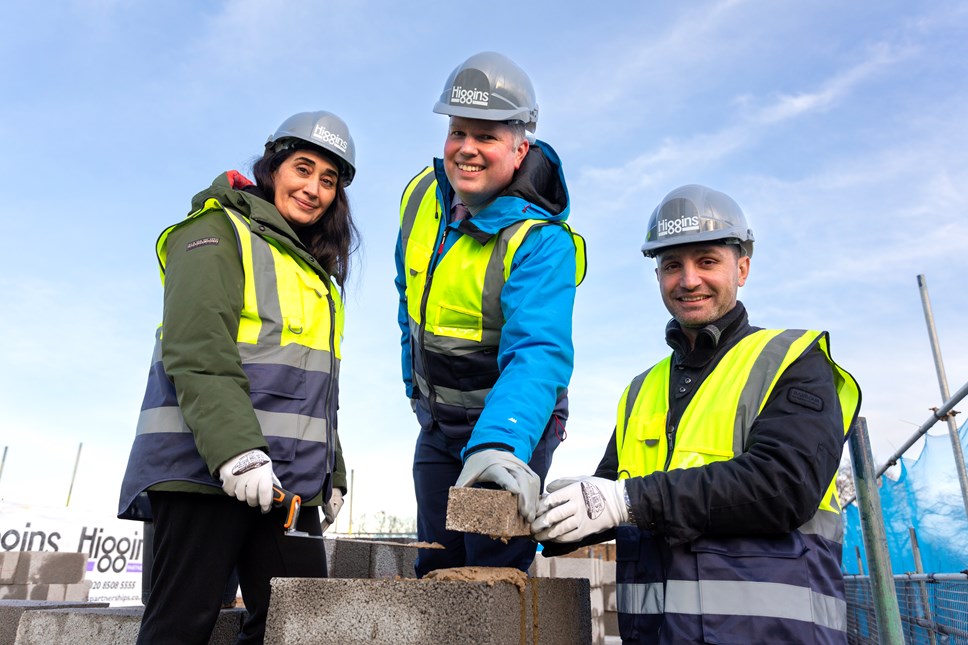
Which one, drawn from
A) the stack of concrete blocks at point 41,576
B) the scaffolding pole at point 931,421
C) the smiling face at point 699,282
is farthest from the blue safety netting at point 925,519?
the stack of concrete blocks at point 41,576

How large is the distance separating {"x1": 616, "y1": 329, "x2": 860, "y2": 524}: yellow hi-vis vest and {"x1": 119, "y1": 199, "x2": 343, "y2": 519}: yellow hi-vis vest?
1.15 meters

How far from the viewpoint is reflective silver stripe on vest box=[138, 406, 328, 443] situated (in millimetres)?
2488

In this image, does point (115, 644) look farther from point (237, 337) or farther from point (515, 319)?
point (515, 319)

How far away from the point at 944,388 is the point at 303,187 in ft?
20.0

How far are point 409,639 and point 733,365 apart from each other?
4.53ft

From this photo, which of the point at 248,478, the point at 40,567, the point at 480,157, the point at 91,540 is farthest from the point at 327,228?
the point at 91,540

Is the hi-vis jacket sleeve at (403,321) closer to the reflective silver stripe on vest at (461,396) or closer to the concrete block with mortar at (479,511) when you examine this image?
the reflective silver stripe on vest at (461,396)

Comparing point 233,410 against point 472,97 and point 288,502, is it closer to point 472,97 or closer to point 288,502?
point 288,502

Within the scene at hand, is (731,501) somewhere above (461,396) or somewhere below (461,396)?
below

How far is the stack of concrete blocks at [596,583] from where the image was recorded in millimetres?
9492

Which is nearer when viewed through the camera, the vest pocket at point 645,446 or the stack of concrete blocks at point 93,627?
the vest pocket at point 645,446

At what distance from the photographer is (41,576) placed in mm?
9359

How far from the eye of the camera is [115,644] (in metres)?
3.02

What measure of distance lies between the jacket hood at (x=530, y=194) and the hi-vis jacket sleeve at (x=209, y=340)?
945mm
